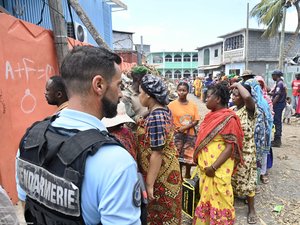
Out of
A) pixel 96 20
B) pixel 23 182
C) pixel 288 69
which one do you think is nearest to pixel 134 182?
pixel 23 182

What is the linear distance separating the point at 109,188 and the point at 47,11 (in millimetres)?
5074

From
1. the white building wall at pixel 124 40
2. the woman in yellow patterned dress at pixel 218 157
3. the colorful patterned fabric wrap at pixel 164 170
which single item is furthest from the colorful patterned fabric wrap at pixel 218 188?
the white building wall at pixel 124 40

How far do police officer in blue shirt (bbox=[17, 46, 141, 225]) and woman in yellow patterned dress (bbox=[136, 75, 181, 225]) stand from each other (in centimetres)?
86

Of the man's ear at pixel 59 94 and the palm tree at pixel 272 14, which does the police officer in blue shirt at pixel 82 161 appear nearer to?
the man's ear at pixel 59 94

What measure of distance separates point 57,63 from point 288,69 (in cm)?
1113

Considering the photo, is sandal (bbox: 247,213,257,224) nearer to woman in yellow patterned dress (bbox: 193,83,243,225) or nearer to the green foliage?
woman in yellow patterned dress (bbox: 193,83,243,225)

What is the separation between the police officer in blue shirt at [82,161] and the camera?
0.85 meters

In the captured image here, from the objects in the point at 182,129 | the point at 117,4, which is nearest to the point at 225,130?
the point at 182,129

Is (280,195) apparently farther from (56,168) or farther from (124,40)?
(124,40)

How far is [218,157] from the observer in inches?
96.6

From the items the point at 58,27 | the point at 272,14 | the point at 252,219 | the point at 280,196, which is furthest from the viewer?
the point at 272,14

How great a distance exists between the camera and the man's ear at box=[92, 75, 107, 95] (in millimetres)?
981

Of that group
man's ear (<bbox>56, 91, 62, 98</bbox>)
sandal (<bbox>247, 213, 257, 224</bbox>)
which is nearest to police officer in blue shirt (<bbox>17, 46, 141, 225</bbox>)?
man's ear (<bbox>56, 91, 62, 98</bbox>)

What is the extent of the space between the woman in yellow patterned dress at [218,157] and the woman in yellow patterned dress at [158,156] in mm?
522
